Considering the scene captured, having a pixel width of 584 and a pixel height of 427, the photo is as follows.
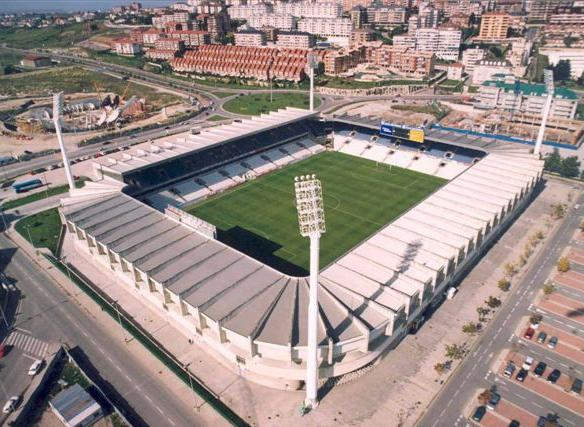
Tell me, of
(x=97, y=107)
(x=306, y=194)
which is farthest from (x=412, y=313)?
(x=97, y=107)

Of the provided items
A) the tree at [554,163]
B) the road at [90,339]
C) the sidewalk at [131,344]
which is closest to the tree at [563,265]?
the tree at [554,163]

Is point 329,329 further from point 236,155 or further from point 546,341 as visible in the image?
point 236,155

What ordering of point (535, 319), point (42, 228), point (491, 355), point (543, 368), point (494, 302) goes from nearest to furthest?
point (543, 368)
point (491, 355)
point (535, 319)
point (494, 302)
point (42, 228)

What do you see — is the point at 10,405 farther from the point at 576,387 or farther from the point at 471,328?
the point at 576,387

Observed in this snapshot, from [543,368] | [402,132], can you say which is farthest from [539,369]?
[402,132]

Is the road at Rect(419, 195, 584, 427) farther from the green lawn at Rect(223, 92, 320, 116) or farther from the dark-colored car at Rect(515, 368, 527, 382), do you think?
the green lawn at Rect(223, 92, 320, 116)
